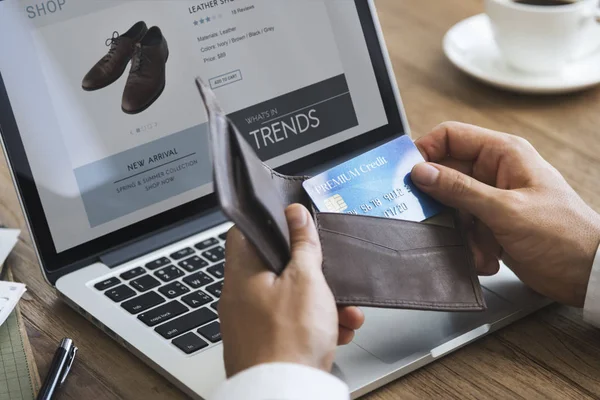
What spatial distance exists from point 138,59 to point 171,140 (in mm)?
92

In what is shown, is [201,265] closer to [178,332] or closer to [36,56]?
[178,332]

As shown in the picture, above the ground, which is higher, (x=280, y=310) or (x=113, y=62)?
(x=113, y=62)

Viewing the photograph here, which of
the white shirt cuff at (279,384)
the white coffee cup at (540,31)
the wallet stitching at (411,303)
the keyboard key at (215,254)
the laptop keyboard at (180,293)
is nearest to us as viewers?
the white shirt cuff at (279,384)

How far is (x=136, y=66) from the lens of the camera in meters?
0.89

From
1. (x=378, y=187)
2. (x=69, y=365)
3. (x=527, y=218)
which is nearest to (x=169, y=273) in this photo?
(x=69, y=365)

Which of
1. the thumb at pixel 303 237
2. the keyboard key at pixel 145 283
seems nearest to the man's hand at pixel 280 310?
the thumb at pixel 303 237

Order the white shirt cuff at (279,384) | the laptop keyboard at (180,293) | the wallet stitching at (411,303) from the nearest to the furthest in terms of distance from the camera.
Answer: the white shirt cuff at (279,384) → the wallet stitching at (411,303) → the laptop keyboard at (180,293)

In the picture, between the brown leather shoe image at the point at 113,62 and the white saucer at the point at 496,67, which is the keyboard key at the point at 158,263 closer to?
the brown leather shoe image at the point at 113,62

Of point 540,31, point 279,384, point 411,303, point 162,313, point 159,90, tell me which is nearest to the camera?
point 279,384

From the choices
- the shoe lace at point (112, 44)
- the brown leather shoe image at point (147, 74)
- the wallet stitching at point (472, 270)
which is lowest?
the wallet stitching at point (472, 270)

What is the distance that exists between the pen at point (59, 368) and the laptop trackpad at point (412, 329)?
0.26 metres

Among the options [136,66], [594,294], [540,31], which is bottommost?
[594,294]

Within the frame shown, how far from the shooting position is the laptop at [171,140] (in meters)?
0.78

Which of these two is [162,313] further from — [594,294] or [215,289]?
[594,294]
